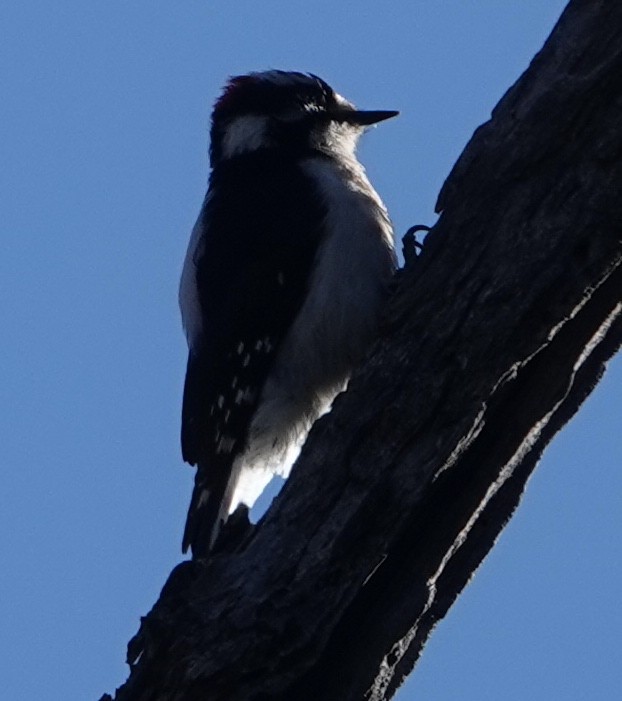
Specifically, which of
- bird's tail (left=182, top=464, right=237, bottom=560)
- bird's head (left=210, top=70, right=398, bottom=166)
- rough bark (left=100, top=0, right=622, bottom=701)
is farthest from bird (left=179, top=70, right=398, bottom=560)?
rough bark (left=100, top=0, right=622, bottom=701)

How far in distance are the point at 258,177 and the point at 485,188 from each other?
1.72 m

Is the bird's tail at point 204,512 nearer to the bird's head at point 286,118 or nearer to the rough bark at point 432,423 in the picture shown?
the rough bark at point 432,423

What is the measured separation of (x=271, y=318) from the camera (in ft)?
14.3

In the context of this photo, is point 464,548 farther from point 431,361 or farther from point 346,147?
point 346,147

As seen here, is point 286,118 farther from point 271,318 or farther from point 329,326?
point 329,326

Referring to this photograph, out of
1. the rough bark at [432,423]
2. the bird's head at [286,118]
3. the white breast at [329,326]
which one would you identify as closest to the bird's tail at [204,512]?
the white breast at [329,326]

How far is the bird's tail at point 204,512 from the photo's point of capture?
420 centimetres

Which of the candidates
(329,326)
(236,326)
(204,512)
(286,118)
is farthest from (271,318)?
(286,118)

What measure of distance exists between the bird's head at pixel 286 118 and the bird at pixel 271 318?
0.51 metres

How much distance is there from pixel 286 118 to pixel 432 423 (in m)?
2.50

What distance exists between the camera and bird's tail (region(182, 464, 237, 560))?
4.20 m

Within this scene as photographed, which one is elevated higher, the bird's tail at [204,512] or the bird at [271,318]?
the bird at [271,318]

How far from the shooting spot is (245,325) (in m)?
4.34

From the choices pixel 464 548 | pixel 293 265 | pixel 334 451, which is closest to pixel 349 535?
pixel 334 451
